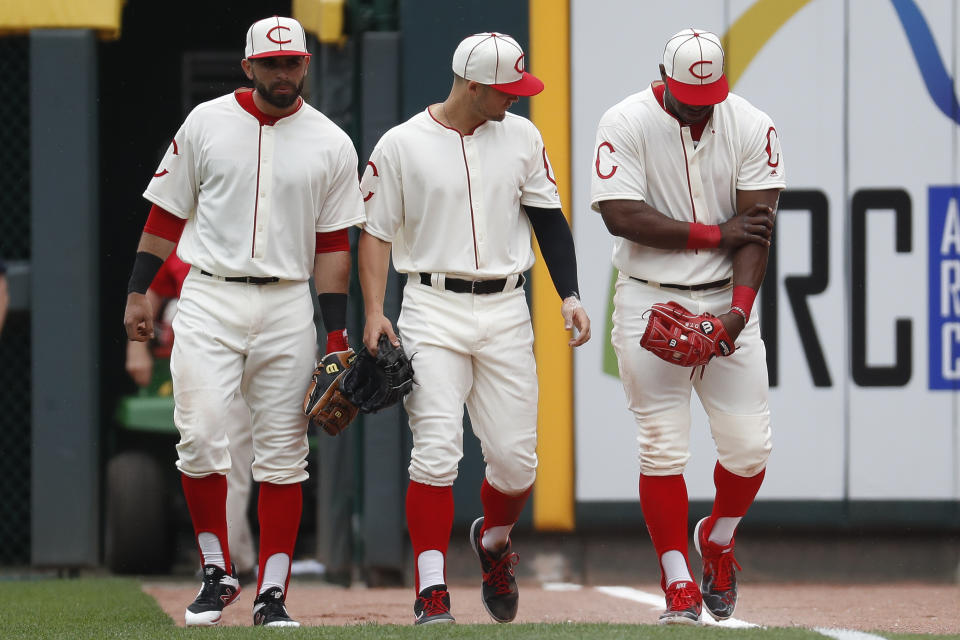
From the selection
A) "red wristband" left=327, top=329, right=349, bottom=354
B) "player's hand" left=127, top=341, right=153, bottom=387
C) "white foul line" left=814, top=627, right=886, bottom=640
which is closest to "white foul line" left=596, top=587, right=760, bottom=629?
"white foul line" left=814, top=627, right=886, bottom=640

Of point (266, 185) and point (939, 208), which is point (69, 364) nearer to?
Answer: point (266, 185)

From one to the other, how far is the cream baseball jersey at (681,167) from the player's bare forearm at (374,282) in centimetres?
74

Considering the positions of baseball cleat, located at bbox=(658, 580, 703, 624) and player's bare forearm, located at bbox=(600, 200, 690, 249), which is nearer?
baseball cleat, located at bbox=(658, 580, 703, 624)

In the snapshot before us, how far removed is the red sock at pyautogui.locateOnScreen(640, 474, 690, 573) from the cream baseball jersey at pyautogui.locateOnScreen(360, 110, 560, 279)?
2.85 feet

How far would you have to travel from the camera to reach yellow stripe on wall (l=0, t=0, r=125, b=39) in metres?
7.21

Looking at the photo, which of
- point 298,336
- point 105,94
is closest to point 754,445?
point 298,336

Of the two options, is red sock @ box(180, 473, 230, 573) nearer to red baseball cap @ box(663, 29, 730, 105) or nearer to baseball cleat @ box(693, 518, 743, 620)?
baseball cleat @ box(693, 518, 743, 620)

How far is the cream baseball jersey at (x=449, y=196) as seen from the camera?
5070mm

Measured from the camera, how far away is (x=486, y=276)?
5.09 m

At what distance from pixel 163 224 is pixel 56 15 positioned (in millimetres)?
2574

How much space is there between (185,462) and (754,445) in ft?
6.24

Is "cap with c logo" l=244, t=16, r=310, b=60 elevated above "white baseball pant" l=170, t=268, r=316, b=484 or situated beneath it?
elevated above

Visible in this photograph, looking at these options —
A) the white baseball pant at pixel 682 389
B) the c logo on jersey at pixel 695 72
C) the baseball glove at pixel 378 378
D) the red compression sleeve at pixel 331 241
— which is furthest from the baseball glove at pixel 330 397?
the c logo on jersey at pixel 695 72

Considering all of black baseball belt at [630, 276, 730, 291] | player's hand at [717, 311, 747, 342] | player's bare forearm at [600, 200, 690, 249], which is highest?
player's bare forearm at [600, 200, 690, 249]
